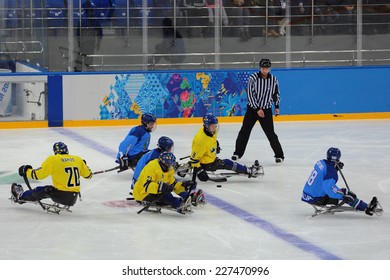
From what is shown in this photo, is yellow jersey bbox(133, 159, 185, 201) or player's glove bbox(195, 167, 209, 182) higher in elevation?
yellow jersey bbox(133, 159, 185, 201)

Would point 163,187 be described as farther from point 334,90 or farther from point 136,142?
point 334,90

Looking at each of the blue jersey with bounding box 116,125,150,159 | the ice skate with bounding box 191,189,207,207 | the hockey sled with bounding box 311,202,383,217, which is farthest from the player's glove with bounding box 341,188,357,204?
the blue jersey with bounding box 116,125,150,159

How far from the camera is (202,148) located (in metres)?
10.8

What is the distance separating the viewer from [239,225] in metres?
9.02

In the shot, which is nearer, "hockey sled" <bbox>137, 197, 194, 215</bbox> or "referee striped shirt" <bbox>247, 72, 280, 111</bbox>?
"hockey sled" <bbox>137, 197, 194, 215</bbox>

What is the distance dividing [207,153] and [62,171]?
2.20 m

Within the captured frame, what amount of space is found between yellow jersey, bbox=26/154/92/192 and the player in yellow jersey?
73.5 inches

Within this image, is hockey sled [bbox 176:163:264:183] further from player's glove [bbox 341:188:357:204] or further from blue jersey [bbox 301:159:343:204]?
player's glove [bbox 341:188:357:204]

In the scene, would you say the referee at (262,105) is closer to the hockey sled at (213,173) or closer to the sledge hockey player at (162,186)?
the hockey sled at (213,173)

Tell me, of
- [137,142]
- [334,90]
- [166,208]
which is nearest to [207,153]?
[137,142]

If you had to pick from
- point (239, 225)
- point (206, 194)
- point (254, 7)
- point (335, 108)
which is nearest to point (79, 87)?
point (254, 7)

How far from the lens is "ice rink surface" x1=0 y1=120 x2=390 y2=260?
26.2ft
